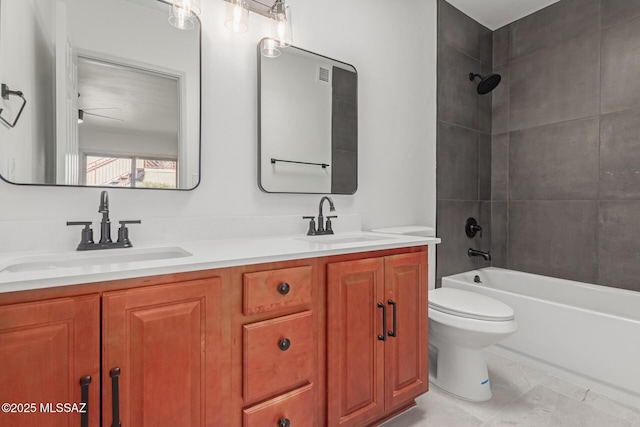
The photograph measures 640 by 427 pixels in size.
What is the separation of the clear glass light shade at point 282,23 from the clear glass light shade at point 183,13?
392 millimetres

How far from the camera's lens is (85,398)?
29.3 inches

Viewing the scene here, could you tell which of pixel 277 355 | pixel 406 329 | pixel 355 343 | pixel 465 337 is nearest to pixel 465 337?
pixel 465 337

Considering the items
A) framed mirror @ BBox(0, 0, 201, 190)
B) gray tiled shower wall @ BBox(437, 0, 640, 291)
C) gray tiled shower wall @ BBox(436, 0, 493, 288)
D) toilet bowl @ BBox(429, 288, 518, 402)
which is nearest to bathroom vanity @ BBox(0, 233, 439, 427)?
toilet bowl @ BBox(429, 288, 518, 402)

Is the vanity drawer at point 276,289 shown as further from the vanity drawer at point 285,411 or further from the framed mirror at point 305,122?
the framed mirror at point 305,122

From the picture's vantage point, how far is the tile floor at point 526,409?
4.83 feet

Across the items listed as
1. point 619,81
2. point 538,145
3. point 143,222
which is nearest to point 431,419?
point 143,222

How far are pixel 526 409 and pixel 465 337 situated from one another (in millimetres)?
462

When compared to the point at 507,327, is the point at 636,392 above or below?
below

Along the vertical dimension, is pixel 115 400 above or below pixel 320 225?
below

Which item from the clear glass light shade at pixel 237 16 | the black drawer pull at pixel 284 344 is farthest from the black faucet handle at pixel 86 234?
the clear glass light shade at pixel 237 16

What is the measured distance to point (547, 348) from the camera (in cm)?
192

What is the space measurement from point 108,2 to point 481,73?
2.74 metres

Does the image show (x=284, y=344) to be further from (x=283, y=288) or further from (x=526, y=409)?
(x=526, y=409)

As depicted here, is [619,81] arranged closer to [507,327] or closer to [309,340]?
[507,327]
